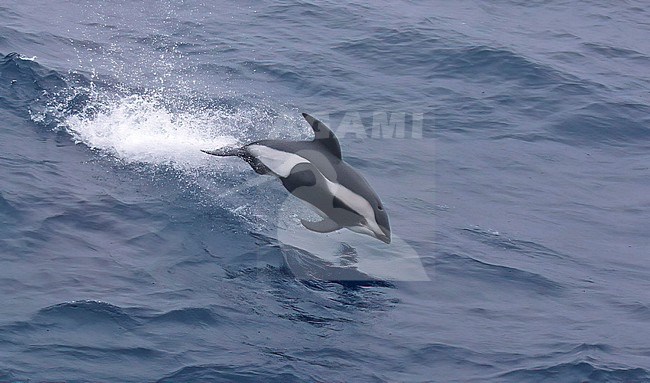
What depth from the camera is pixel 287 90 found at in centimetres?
1944

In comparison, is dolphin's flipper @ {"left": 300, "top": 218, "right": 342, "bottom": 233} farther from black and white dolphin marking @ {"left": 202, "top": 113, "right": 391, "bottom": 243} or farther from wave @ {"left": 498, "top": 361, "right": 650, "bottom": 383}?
wave @ {"left": 498, "top": 361, "right": 650, "bottom": 383}

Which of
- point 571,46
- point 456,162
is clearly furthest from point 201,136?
point 571,46

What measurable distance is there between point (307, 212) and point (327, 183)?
1.66 meters

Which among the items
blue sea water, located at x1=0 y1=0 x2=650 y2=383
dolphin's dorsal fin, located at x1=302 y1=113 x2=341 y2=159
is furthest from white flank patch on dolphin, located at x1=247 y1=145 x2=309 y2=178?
blue sea water, located at x1=0 y1=0 x2=650 y2=383

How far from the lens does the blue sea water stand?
1083 centimetres

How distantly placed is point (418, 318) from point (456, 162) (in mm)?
5476

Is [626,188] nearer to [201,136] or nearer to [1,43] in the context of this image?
[201,136]

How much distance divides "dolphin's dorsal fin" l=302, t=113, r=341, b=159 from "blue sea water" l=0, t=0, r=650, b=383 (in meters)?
1.37

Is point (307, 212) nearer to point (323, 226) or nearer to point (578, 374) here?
point (323, 226)

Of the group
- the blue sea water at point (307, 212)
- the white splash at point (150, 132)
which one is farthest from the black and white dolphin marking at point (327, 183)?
the white splash at point (150, 132)

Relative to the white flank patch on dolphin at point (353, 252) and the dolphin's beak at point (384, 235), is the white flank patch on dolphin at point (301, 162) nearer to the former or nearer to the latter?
the dolphin's beak at point (384, 235)

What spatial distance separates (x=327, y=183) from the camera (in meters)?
12.7

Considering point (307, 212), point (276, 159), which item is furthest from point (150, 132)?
point (276, 159)

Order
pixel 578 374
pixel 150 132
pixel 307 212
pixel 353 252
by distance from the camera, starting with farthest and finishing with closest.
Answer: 1. pixel 150 132
2. pixel 307 212
3. pixel 353 252
4. pixel 578 374
